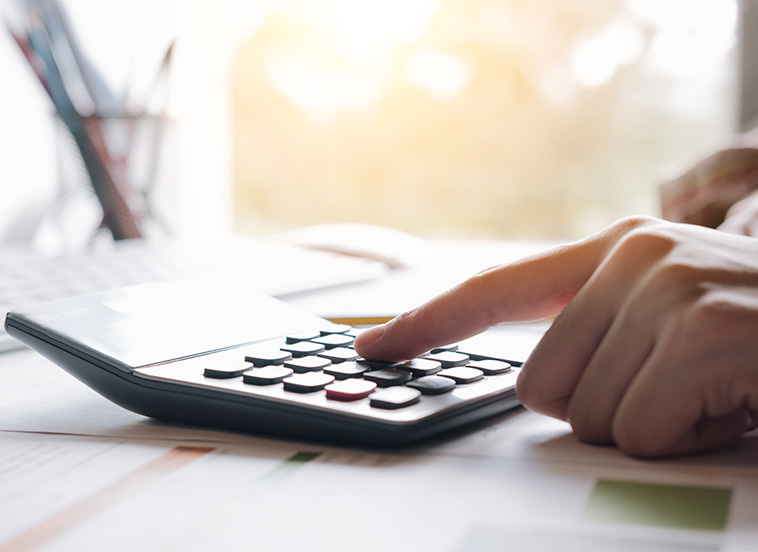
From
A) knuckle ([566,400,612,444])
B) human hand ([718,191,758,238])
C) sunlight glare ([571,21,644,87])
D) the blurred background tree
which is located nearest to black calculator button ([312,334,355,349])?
knuckle ([566,400,612,444])

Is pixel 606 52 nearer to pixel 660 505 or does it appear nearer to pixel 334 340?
pixel 334 340

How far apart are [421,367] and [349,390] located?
6 centimetres

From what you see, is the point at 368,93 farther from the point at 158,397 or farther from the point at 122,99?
the point at 158,397

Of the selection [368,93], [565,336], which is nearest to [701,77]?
[368,93]

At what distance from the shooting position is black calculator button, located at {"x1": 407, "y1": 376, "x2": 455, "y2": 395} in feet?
1.15

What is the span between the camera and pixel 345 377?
37 cm

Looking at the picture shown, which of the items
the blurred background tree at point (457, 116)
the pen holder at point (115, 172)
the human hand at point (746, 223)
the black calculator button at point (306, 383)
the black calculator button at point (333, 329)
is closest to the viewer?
the black calculator button at point (306, 383)

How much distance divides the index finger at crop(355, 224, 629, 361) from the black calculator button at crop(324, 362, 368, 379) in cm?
2

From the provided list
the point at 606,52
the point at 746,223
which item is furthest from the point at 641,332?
the point at 606,52

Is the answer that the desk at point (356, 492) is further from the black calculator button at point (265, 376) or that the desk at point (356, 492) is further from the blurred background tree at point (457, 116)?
the blurred background tree at point (457, 116)

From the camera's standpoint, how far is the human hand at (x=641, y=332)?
30 cm

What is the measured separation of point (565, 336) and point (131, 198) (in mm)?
942

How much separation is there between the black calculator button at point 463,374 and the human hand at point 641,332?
0.08 ft

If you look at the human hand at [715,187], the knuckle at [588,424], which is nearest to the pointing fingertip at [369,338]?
the knuckle at [588,424]
